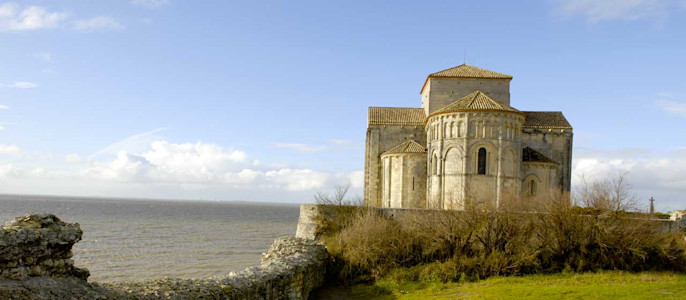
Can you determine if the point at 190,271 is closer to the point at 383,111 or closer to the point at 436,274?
the point at 436,274

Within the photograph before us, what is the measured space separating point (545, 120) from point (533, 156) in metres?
3.81

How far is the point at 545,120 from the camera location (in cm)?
3375

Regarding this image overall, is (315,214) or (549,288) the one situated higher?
(315,214)

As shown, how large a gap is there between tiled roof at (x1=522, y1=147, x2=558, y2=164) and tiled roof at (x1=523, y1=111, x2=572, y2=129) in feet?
6.59

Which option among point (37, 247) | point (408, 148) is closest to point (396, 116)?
point (408, 148)

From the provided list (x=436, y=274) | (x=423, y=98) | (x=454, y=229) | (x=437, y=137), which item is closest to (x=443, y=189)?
(x=437, y=137)

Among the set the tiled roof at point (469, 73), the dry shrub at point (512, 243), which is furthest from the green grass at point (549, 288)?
the tiled roof at point (469, 73)

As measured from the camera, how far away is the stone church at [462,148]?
29.2 metres

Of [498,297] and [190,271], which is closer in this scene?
[498,297]

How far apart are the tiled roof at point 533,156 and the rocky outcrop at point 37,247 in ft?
87.2

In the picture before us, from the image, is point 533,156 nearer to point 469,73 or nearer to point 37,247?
point 469,73

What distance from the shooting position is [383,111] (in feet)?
123

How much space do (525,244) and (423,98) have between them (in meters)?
18.6

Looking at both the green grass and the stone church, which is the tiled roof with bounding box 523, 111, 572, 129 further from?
the green grass
